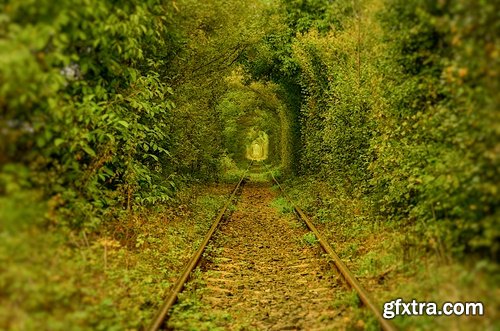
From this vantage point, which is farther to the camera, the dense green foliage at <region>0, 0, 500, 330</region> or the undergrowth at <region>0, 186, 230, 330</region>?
the dense green foliage at <region>0, 0, 500, 330</region>

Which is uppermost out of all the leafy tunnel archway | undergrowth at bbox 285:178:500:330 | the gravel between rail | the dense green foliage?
the leafy tunnel archway

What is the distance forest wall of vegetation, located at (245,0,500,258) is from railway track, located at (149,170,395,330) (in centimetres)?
154

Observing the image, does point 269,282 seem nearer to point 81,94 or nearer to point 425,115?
point 425,115

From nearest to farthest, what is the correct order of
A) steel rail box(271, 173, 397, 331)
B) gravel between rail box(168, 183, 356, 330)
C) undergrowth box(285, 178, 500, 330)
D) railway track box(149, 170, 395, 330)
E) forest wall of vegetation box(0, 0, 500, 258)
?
undergrowth box(285, 178, 500, 330) < forest wall of vegetation box(0, 0, 500, 258) < steel rail box(271, 173, 397, 331) < railway track box(149, 170, 395, 330) < gravel between rail box(168, 183, 356, 330)

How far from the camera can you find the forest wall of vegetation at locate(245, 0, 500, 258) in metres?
4.75

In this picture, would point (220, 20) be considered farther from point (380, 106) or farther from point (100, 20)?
point (100, 20)

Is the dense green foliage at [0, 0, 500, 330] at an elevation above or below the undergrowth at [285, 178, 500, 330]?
above

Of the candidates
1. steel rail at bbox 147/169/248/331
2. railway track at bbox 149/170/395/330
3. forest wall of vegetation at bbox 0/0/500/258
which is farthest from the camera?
railway track at bbox 149/170/395/330

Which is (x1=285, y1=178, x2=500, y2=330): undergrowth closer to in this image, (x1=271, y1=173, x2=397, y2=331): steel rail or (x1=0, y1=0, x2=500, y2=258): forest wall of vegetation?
(x1=271, y1=173, x2=397, y2=331): steel rail

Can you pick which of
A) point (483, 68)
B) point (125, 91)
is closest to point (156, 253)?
point (125, 91)

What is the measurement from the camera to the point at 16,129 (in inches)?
191

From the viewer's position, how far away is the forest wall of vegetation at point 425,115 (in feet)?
15.6

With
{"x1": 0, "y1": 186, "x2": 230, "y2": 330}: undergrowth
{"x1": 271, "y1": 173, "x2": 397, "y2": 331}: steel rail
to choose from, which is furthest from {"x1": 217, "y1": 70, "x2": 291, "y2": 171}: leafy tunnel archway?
{"x1": 0, "y1": 186, "x2": 230, "y2": 330}: undergrowth

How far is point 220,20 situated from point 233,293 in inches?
370
